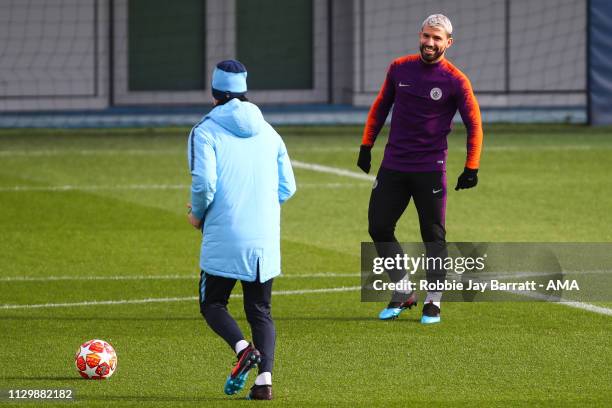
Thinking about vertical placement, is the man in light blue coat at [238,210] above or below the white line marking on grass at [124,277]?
above

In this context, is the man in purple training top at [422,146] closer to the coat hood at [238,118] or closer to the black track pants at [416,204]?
the black track pants at [416,204]

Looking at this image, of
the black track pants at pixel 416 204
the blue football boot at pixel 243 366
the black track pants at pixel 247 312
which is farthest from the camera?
the black track pants at pixel 416 204

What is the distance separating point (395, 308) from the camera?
1010cm

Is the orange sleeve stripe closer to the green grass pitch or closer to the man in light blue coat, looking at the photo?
the green grass pitch

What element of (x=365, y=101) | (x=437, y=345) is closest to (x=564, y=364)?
(x=437, y=345)

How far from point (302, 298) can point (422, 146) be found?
1598 millimetres

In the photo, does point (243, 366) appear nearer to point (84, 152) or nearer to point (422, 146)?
point (422, 146)

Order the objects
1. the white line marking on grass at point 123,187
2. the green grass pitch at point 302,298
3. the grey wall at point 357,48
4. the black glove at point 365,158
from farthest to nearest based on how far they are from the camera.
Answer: the grey wall at point 357,48 < the white line marking on grass at point 123,187 < the black glove at point 365,158 < the green grass pitch at point 302,298

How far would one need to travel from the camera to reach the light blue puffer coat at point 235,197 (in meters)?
7.47

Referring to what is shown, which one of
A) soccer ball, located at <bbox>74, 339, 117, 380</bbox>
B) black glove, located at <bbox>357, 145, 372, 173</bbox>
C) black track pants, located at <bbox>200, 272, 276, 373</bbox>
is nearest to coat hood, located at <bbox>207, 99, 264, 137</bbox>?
black track pants, located at <bbox>200, 272, 276, 373</bbox>

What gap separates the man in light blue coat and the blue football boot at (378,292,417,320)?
2.50m

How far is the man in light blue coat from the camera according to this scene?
7.44 m

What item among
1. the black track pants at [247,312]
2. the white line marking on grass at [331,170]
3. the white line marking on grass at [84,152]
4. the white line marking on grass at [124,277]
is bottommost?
the white line marking on grass at [124,277]

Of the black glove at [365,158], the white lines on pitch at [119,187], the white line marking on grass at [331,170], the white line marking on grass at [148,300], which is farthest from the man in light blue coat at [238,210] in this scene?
the white line marking on grass at [331,170]
